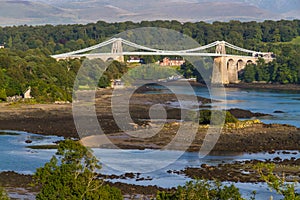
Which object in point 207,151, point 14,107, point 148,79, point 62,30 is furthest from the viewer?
point 62,30

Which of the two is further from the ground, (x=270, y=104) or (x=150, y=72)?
(x=150, y=72)

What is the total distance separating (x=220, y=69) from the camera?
8900 centimetres

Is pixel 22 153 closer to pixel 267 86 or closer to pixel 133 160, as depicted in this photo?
pixel 133 160

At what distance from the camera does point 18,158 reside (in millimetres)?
26312

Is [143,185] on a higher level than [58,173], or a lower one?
lower

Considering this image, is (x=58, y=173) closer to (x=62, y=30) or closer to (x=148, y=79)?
(x=148, y=79)

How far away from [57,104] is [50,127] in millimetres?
10270

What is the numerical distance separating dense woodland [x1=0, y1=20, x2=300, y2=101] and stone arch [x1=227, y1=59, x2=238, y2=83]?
1039 millimetres

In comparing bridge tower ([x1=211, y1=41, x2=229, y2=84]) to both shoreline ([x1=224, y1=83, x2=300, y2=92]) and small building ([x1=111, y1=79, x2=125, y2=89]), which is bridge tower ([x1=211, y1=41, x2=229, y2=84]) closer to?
shoreline ([x1=224, y1=83, x2=300, y2=92])

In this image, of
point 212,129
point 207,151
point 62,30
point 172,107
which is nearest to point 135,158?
point 207,151

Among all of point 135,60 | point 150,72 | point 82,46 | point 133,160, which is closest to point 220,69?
point 150,72

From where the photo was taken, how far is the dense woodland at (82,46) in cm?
5119

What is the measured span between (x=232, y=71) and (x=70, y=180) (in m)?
76.4

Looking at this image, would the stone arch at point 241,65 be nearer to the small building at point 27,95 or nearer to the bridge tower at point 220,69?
the bridge tower at point 220,69
